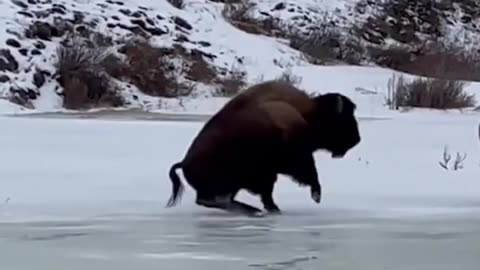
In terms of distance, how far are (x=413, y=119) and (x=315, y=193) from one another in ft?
30.7

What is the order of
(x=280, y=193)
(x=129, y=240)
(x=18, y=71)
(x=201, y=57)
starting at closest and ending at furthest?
(x=129, y=240), (x=280, y=193), (x=18, y=71), (x=201, y=57)

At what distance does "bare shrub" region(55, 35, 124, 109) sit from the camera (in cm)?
1898

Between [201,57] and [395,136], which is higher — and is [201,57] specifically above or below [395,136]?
below

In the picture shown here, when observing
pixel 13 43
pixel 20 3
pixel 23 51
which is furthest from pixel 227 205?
pixel 20 3

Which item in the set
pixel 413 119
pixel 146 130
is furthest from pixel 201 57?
pixel 146 130

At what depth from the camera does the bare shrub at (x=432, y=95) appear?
19453 mm

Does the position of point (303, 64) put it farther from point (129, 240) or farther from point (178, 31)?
point (129, 240)

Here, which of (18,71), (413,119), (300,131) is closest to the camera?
(300,131)

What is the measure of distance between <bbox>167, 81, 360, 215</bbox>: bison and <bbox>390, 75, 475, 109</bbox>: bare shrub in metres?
11.9

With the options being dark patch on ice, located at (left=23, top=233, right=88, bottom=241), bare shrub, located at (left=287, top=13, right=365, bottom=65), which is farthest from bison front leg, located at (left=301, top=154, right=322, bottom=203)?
bare shrub, located at (left=287, top=13, right=365, bottom=65)

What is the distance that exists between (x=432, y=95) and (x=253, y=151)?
12.4 m

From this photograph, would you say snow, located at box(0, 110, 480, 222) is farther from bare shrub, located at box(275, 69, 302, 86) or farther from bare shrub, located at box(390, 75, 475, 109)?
bare shrub, located at box(275, 69, 302, 86)

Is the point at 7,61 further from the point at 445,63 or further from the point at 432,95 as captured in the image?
the point at 445,63

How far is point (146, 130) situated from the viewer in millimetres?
13734
